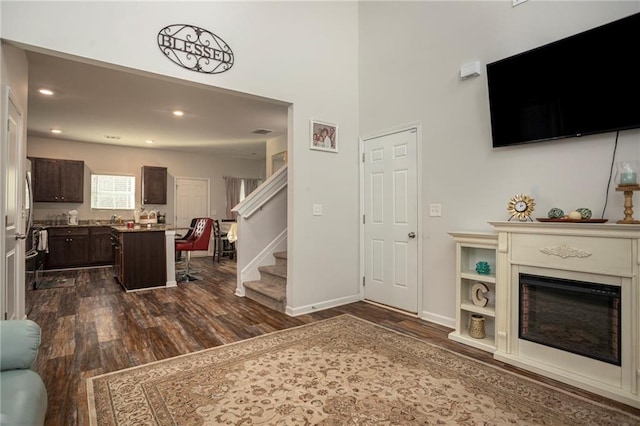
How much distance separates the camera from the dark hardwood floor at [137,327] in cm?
229

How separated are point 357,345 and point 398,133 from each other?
7.68ft

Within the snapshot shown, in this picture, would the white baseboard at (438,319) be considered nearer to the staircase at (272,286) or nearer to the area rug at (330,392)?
the area rug at (330,392)

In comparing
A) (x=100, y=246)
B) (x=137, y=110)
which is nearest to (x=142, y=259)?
(x=137, y=110)

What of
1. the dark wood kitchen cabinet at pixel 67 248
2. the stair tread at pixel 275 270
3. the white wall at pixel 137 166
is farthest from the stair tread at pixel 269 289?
the white wall at pixel 137 166

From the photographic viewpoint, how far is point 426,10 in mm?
3486

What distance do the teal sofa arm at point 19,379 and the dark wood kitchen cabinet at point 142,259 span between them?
3.64 metres

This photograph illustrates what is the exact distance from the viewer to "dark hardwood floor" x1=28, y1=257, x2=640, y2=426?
229cm

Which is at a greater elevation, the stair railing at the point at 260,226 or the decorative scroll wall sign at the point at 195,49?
the decorative scroll wall sign at the point at 195,49

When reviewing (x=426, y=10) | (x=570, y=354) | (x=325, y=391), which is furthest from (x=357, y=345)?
(x=426, y=10)

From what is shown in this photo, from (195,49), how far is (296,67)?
115 cm

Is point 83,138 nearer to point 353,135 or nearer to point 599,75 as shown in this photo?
point 353,135

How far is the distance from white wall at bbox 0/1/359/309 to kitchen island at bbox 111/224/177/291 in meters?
2.54

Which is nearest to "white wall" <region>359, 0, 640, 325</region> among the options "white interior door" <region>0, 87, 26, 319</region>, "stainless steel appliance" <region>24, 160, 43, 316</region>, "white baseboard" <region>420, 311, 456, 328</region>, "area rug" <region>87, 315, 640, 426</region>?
"white baseboard" <region>420, 311, 456, 328</region>

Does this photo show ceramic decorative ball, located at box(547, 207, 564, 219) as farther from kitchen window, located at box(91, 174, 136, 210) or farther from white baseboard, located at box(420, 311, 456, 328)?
kitchen window, located at box(91, 174, 136, 210)
